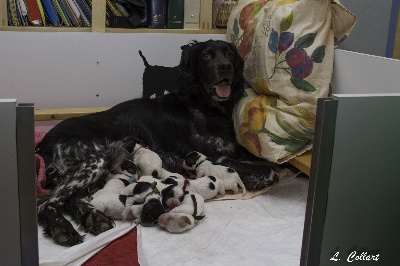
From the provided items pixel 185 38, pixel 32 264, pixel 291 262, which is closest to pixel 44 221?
pixel 32 264

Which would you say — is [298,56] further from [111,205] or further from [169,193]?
[111,205]

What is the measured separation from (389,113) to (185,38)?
6.45 feet

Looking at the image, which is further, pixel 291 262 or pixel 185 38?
pixel 185 38

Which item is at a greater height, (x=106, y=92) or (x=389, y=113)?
(x=389, y=113)

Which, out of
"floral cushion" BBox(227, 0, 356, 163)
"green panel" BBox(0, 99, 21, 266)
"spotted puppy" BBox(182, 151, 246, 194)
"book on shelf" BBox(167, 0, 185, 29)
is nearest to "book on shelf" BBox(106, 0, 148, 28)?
"book on shelf" BBox(167, 0, 185, 29)

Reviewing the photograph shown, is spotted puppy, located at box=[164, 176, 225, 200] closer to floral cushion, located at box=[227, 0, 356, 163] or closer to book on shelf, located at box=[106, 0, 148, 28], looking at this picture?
floral cushion, located at box=[227, 0, 356, 163]

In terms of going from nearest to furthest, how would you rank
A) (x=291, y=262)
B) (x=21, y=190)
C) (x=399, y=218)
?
(x=21, y=190), (x=399, y=218), (x=291, y=262)

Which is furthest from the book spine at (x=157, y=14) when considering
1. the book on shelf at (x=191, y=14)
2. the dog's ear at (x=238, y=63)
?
the dog's ear at (x=238, y=63)

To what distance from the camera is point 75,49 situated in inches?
116

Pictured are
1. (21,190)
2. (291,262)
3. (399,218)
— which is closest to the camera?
(21,190)

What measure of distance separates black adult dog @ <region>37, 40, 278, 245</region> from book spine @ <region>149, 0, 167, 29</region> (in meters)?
0.38

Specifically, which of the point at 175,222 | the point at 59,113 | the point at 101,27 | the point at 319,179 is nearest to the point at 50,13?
the point at 101,27

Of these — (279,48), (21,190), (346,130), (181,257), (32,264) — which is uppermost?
(279,48)

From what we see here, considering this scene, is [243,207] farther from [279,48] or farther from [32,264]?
[32,264]
